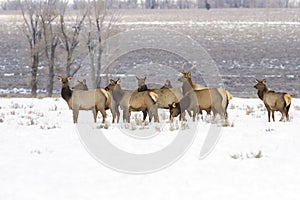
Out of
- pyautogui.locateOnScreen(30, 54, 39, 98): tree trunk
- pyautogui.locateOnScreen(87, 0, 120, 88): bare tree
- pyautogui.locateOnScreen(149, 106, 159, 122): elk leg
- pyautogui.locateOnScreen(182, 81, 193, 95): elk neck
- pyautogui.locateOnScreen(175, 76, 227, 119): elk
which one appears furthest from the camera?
pyautogui.locateOnScreen(87, 0, 120, 88): bare tree

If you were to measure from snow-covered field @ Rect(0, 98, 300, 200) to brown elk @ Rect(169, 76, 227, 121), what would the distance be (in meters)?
1.16

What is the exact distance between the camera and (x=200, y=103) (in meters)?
13.9

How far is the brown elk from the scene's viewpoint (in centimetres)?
1376

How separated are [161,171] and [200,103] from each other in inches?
210

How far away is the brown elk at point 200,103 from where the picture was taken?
542 inches

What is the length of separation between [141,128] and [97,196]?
16.4ft

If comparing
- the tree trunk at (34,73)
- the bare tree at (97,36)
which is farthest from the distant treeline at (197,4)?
the tree trunk at (34,73)

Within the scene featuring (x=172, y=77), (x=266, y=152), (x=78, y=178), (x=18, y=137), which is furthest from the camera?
(x=172, y=77)

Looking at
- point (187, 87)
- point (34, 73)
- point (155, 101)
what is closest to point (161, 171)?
point (155, 101)

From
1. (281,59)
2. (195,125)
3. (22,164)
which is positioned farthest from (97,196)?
(281,59)

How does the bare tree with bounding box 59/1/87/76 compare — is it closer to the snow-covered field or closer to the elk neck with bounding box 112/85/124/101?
the elk neck with bounding box 112/85/124/101

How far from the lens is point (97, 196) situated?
24.9 feet

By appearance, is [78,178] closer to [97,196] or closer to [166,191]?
[97,196]

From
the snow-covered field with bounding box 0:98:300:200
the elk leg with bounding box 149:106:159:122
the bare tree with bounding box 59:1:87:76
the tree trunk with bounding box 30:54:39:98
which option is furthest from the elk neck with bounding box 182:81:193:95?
the bare tree with bounding box 59:1:87:76
